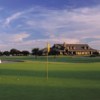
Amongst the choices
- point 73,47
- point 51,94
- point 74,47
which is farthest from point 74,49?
point 51,94

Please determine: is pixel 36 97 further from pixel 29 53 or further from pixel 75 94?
pixel 29 53

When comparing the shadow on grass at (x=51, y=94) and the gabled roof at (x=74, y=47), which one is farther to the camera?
the gabled roof at (x=74, y=47)

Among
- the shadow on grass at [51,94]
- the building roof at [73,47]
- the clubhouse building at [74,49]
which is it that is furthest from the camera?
the building roof at [73,47]

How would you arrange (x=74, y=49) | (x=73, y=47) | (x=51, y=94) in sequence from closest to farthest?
1. (x=51, y=94)
2. (x=74, y=49)
3. (x=73, y=47)

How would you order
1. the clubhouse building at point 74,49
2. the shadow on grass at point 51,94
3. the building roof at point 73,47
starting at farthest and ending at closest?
the building roof at point 73,47 → the clubhouse building at point 74,49 → the shadow on grass at point 51,94

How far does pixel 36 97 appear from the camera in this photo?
37.1 ft

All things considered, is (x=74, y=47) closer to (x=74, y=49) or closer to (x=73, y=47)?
(x=73, y=47)

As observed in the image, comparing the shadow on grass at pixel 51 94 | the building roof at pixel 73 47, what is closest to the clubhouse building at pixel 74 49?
the building roof at pixel 73 47

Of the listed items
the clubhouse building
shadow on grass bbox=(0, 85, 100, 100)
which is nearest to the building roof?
the clubhouse building

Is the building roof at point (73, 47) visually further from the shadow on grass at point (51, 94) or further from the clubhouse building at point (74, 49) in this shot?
the shadow on grass at point (51, 94)

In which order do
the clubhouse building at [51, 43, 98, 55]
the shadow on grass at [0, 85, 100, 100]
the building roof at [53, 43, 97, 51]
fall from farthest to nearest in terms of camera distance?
1. the building roof at [53, 43, 97, 51]
2. the clubhouse building at [51, 43, 98, 55]
3. the shadow on grass at [0, 85, 100, 100]

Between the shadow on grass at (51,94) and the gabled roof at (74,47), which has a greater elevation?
the gabled roof at (74,47)

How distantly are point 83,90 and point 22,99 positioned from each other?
3.17 metres

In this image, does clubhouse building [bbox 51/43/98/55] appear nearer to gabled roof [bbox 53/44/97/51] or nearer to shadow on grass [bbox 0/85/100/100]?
gabled roof [bbox 53/44/97/51]
